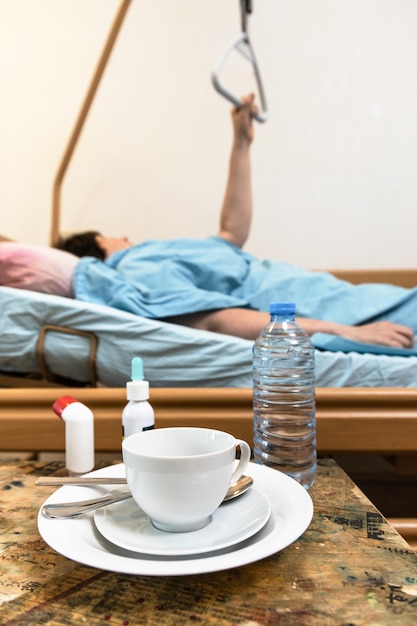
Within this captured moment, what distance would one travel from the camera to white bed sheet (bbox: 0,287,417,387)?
85cm

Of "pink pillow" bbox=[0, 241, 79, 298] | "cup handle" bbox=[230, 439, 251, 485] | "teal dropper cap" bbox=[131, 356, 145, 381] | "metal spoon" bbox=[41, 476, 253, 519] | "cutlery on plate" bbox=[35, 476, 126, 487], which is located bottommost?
"cutlery on plate" bbox=[35, 476, 126, 487]

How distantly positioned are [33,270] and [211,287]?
0.44 metres

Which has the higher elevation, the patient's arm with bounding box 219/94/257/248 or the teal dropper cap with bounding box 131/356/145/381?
the patient's arm with bounding box 219/94/257/248

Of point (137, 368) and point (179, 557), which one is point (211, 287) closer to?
point (137, 368)

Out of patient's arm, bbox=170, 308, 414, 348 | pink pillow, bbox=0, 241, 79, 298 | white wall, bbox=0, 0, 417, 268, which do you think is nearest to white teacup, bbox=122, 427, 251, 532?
patient's arm, bbox=170, 308, 414, 348

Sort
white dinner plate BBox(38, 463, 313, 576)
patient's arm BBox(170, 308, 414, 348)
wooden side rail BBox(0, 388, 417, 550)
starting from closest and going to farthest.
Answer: white dinner plate BBox(38, 463, 313, 576), wooden side rail BBox(0, 388, 417, 550), patient's arm BBox(170, 308, 414, 348)

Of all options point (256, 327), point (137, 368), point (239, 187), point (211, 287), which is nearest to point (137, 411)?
point (137, 368)

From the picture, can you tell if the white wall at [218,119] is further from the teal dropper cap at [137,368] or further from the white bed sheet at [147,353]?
the teal dropper cap at [137,368]

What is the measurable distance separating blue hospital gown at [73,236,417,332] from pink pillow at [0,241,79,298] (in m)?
0.03

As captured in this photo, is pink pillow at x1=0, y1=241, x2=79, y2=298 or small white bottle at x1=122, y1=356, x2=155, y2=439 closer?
small white bottle at x1=122, y1=356, x2=155, y2=439

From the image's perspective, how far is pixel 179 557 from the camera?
373 mm

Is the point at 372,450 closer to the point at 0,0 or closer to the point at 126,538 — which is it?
the point at 126,538

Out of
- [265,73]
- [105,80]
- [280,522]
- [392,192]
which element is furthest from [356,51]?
[280,522]

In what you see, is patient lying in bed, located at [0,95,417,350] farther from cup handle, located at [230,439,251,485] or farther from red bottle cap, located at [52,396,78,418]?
cup handle, located at [230,439,251,485]
